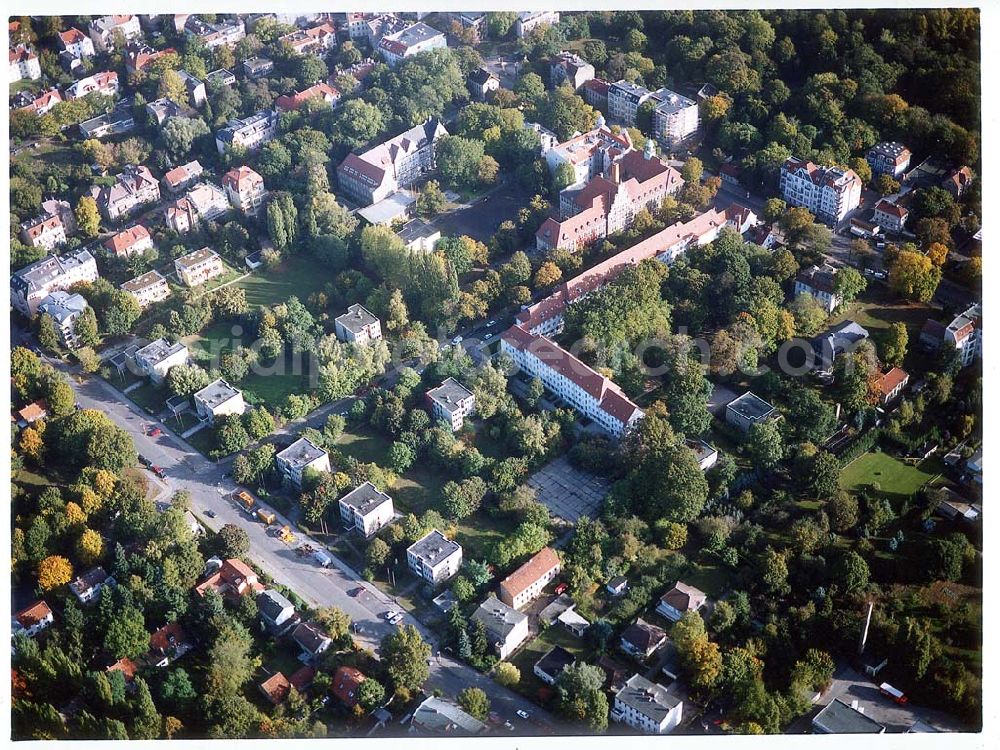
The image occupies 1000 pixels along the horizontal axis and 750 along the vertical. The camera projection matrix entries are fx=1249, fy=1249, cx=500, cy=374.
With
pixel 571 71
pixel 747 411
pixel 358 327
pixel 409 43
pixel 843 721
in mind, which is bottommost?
pixel 843 721

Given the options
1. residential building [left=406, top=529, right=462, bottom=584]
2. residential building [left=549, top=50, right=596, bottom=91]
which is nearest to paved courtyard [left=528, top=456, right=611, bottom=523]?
residential building [left=406, top=529, right=462, bottom=584]

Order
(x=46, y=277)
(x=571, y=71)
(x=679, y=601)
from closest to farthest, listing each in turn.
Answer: (x=679, y=601), (x=46, y=277), (x=571, y=71)

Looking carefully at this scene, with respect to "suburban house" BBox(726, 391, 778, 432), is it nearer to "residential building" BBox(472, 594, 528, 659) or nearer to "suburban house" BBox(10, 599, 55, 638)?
"residential building" BBox(472, 594, 528, 659)

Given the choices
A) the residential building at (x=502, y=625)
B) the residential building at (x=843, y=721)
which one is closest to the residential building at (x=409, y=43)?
the residential building at (x=502, y=625)

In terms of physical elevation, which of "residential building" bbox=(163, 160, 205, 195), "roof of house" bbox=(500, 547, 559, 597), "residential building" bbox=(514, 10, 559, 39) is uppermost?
"residential building" bbox=(514, 10, 559, 39)

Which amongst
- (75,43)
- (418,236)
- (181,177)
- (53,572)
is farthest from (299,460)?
(75,43)

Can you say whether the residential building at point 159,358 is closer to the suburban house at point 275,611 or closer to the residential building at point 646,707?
the suburban house at point 275,611

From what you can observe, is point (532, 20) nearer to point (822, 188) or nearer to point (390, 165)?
point (390, 165)
